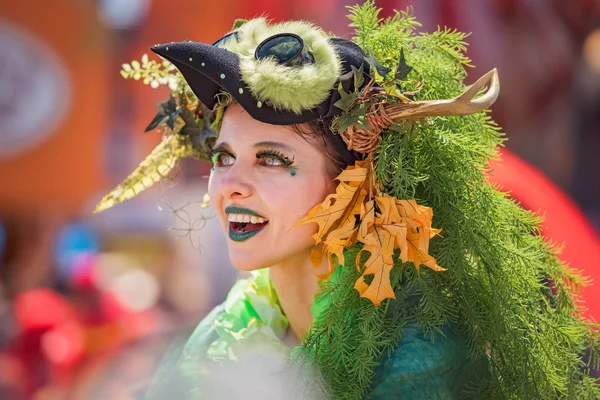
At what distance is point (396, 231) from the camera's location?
1536mm

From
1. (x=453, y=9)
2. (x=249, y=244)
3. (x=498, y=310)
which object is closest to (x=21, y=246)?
(x=453, y=9)

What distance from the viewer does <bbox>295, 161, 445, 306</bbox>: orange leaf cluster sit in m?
1.52

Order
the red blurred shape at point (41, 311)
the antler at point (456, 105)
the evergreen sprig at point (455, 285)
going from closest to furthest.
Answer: the antler at point (456, 105) < the evergreen sprig at point (455, 285) < the red blurred shape at point (41, 311)

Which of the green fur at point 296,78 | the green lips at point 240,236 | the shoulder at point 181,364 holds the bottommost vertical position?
the shoulder at point 181,364

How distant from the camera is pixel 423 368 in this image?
1.49m

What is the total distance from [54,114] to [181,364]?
12.6 ft

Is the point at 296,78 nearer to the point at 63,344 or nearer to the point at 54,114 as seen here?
the point at 63,344

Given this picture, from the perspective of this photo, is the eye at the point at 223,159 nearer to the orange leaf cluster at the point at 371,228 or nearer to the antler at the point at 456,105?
the orange leaf cluster at the point at 371,228

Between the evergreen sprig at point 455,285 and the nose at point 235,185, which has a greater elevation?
the nose at point 235,185

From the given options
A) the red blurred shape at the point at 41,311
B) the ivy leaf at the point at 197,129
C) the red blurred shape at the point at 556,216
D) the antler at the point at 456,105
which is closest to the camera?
the antler at the point at 456,105

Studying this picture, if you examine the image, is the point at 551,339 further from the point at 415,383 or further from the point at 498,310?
the point at 415,383

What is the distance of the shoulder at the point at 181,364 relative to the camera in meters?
1.76

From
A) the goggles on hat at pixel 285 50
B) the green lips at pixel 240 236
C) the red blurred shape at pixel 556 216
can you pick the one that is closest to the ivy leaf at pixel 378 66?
the goggles on hat at pixel 285 50

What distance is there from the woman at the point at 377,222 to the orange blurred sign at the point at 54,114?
3.74 m
